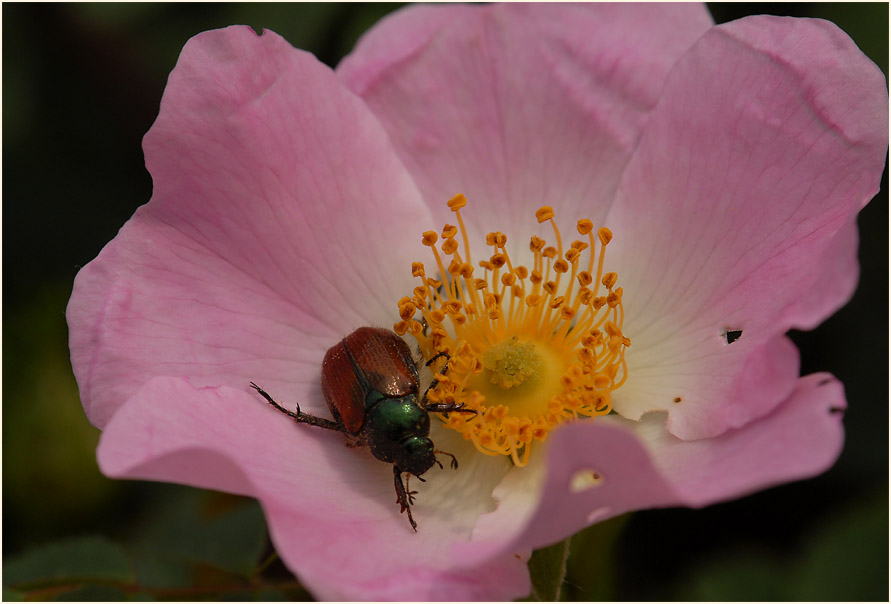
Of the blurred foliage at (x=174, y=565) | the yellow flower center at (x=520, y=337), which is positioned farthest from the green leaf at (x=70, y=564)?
the yellow flower center at (x=520, y=337)

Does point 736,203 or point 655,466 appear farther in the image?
point 736,203

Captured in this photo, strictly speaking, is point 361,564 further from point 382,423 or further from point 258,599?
point 258,599

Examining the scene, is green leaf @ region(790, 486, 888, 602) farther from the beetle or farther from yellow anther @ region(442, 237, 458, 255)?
yellow anther @ region(442, 237, 458, 255)

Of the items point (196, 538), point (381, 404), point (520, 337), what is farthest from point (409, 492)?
point (196, 538)

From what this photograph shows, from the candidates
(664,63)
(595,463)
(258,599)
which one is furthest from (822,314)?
(258,599)

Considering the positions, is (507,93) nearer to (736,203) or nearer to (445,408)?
(736,203)

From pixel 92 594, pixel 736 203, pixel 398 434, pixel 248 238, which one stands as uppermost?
pixel 736 203
